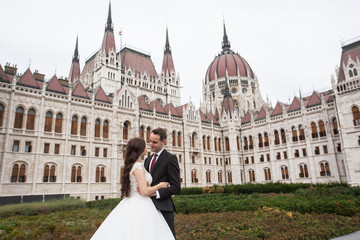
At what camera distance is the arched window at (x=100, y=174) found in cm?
3334

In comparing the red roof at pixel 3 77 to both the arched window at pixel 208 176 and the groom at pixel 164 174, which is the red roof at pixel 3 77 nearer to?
the groom at pixel 164 174

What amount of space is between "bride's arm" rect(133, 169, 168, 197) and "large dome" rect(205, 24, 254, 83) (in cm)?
6764

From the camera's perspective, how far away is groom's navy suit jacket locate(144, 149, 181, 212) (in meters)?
4.75

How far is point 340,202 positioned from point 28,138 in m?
30.0

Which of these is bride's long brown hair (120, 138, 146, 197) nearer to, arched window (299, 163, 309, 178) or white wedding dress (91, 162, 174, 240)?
white wedding dress (91, 162, 174, 240)

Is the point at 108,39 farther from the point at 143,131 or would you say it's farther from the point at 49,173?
the point at 49,173

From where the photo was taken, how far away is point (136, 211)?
4.77 m

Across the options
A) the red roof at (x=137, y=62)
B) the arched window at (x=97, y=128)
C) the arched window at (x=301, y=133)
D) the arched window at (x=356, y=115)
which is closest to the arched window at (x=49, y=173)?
the arched window at (x=97, y=128)

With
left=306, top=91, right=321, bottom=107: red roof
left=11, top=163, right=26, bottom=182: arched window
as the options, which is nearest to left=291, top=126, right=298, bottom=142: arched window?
left=306, top=91, right=321, bottom=107: red roof

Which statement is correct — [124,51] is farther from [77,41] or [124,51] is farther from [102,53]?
[77,41]

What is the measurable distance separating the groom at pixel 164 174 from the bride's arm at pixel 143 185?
12 centimetres

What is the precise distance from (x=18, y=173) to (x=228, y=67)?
56.6 m

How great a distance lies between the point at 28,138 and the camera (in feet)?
96.1

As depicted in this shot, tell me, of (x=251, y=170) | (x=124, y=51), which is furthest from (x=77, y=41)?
(x=251, y=170)
